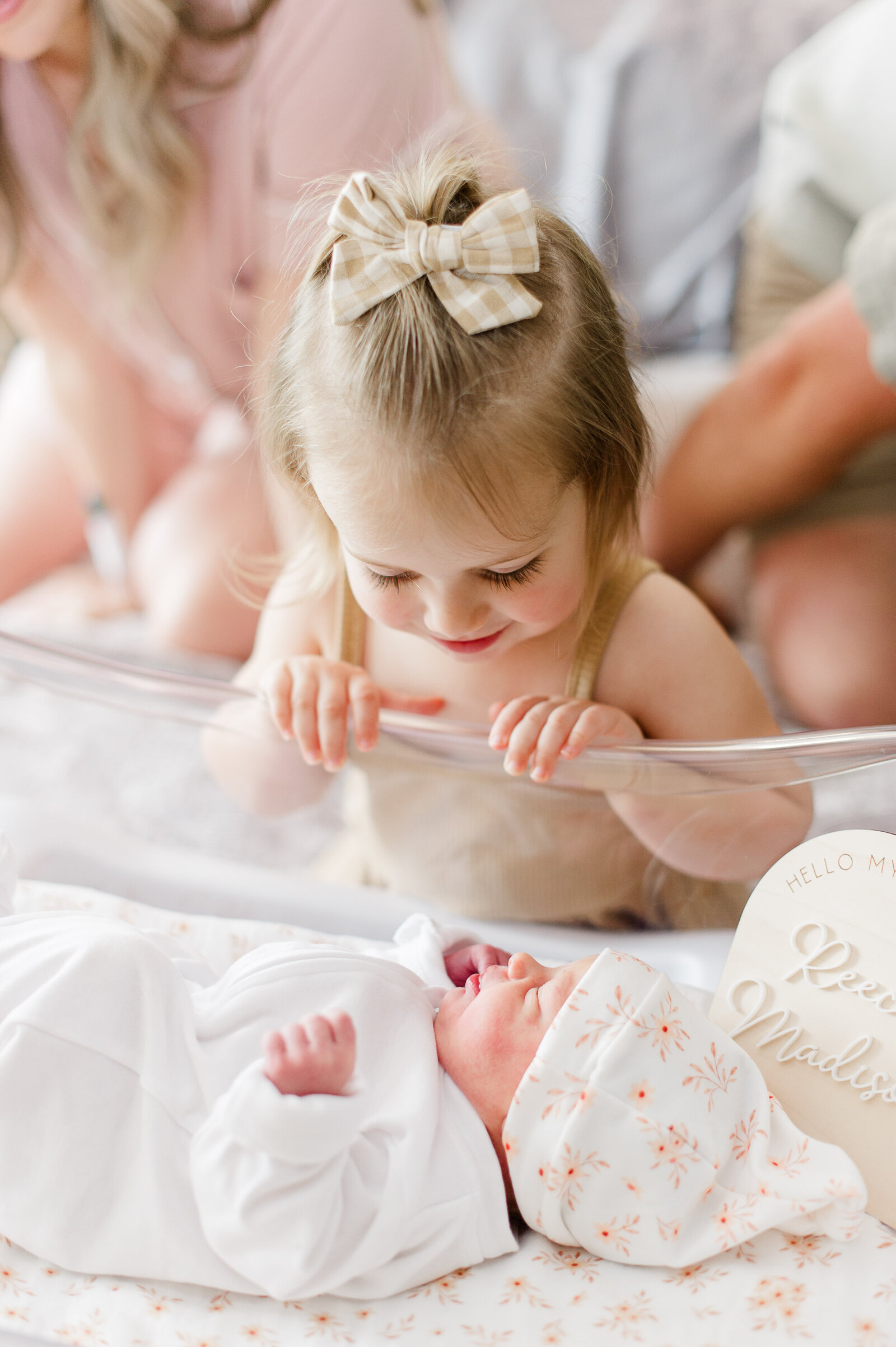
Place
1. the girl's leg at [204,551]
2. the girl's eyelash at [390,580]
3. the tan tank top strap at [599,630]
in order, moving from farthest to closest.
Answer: the girl's leg at [204,551] → the tan tank top strap at [599,630] → the girl's eyelash at [390,580]

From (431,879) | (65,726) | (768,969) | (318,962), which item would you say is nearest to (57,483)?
(65,726)

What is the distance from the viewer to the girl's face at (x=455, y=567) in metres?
0.55

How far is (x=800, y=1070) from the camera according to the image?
57 centimetres

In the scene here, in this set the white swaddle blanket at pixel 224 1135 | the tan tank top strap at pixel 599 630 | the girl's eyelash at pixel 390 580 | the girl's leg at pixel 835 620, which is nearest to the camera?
the white swaddle blanket at pixel 224 1135

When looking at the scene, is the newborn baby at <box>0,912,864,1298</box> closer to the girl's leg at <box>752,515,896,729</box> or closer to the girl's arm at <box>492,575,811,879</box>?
the girl's arm at <box>492,575,811,879</box>

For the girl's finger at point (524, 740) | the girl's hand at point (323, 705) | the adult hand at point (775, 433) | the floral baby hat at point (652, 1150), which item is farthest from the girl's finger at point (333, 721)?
the adult hand at point (775, 433)

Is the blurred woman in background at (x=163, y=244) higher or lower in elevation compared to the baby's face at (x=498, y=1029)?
higher

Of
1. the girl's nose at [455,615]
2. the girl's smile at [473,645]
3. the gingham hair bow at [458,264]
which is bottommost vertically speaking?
the girl's smile at [473,645]

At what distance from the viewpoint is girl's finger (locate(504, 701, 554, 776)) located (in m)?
0.63

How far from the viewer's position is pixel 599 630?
692mm

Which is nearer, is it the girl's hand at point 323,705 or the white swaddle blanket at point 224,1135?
the white swaddle blanket at point 224,1135

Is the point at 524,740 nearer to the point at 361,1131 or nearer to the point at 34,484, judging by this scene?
the point at 361,1131

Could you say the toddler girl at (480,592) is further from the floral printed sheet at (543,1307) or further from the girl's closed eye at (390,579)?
the floral printed sheet at (543,1307)

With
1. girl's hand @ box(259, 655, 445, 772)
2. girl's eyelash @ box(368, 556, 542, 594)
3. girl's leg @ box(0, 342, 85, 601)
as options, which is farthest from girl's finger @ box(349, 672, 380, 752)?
girl's leg @ box(0, 342, 85, 601)
